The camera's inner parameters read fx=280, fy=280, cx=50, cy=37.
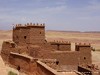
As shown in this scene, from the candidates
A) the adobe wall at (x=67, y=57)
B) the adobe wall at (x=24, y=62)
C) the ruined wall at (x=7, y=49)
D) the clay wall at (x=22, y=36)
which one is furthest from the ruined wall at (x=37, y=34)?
the adobe wall at (x=24, y=62)

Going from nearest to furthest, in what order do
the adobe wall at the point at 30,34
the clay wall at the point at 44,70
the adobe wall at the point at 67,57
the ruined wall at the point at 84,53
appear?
1. the clay wall at the point at 44,70
2. the adobe wall at the point at 67,57
3. the adobe wall at the point at 30,34
4. the ruined wall at the point at 84,53

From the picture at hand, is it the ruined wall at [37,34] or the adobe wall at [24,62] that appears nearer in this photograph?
the adobe wall at [24,62]

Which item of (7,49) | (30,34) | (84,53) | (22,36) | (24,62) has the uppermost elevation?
(30,34)

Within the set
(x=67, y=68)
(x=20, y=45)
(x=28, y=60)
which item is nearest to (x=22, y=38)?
(x=20, y=45)

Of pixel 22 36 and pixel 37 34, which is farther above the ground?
pixel 37 34

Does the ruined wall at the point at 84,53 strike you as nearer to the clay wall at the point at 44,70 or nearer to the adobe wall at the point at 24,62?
the adobe wall at the point at 24,62

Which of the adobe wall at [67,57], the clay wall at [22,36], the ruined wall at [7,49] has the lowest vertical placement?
the adobe wall at [67,57]

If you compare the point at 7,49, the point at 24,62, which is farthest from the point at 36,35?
the point at 24,62

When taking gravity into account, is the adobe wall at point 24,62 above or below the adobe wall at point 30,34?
below

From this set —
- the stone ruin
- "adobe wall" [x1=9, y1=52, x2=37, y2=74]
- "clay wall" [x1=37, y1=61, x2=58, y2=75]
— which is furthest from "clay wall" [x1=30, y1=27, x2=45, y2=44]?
"clay wall" [x1=37, y1=61, x2=58, y2=75]

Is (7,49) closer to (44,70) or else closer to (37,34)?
(37,34)

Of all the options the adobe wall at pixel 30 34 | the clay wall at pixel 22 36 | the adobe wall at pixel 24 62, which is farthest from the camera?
the clay wall at pixel 22 36

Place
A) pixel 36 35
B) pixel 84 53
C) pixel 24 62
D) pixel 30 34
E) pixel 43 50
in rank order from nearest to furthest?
pixel 24 62
pixel 43 50
pixel 30 34
pixel 36 35
pixel 84 53

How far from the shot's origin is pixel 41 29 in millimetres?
37188
